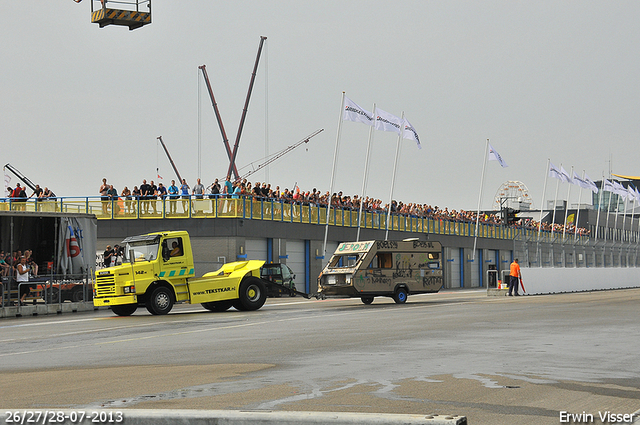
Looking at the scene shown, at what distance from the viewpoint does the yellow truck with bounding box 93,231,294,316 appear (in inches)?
997

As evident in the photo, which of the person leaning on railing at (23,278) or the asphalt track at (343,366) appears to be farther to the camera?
the person leaning on railing at (23,278)

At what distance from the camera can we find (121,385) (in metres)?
10.2

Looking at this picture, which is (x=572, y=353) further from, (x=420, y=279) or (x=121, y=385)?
(x=420, y=279)

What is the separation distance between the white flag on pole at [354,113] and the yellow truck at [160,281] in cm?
1980

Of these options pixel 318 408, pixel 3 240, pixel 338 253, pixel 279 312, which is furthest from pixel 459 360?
pixel 3 240

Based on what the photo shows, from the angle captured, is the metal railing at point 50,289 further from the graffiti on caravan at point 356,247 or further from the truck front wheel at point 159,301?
the graffiti on caravan at point 356,247

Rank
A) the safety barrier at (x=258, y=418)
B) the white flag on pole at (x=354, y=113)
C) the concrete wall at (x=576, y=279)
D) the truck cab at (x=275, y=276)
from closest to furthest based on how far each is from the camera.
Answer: the safety barrier at (x=258, y=418)
the truck cab at (x=275, y=276)
the concrete wall at (x=576, y=279)
the white flag on pole at (x=354, y=113)

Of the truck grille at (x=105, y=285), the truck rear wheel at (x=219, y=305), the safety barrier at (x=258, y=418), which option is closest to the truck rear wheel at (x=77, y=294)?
the truck grille at (x=105, y=285)

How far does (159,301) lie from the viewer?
25.9m

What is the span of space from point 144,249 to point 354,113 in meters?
22.2

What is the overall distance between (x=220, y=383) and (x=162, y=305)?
1616cm

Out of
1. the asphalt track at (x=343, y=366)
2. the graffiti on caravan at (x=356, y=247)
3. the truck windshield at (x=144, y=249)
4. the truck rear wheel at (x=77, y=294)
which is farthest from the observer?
the graffiti on caravan at (x=356, y=247)

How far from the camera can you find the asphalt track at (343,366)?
8664mm

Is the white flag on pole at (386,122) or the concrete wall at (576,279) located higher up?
the white flag on pole at (386,122)
